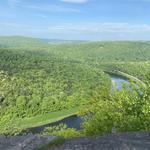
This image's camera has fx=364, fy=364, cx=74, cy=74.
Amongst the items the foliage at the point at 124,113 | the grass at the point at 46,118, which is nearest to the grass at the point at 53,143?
the foliage at the point at 124,113

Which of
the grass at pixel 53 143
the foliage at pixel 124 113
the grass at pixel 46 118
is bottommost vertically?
the grass at pixel 46 118

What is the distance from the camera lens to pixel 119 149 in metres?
15.5

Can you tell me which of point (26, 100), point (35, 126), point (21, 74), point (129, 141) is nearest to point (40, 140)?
point (129, 141)

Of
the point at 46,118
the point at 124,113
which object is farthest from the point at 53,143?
the point at 46,118

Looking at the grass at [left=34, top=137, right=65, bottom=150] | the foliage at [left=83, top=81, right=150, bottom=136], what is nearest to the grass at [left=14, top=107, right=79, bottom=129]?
the foliage at [left=83, top=81, right=150, bottom=136]

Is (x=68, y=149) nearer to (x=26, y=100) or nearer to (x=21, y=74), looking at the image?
(x=26, y=100)

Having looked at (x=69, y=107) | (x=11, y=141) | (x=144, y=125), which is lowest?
(x=69, y=107)

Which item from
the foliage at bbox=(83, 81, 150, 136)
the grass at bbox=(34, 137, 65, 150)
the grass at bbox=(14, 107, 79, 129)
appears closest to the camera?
the grass at bbox=(34, 137, 65, 150)

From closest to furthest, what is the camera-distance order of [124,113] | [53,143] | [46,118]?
[53,143] → [124,113] → [46,118]

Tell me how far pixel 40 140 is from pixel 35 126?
332ft

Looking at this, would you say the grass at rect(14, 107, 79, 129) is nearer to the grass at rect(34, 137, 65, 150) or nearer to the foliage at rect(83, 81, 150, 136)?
the foliage at rect(83, 81, 150, 136)

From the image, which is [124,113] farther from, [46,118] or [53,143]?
[46,118]

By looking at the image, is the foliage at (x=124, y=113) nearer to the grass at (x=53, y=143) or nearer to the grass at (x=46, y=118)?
the grass at (x=53, y=143)

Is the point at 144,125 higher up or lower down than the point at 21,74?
higher up
